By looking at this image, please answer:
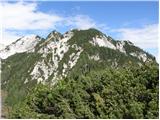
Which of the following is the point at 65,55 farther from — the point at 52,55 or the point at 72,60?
the point at 72,60

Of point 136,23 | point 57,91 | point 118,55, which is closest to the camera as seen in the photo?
point 136,23

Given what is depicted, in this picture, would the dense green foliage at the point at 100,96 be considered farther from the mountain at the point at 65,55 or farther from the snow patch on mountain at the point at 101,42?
the snow patch on mountain at the point at 101,42

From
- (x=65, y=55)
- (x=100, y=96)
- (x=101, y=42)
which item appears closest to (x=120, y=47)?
(x=101, y=42)

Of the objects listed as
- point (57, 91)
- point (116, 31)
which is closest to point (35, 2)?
point (116, 31)

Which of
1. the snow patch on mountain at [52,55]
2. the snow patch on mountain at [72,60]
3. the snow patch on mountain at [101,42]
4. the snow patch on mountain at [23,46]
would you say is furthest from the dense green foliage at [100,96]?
the snow patch on mountain at [23,46]

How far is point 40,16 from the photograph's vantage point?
283 centimetres

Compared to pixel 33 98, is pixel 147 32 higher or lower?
higher

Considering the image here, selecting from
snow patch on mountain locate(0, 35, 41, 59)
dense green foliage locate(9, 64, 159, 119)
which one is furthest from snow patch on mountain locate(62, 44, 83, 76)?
dense green foliage locate(9, 64, 159, 119)

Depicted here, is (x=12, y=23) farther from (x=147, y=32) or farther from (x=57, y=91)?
(x=57, y=91)

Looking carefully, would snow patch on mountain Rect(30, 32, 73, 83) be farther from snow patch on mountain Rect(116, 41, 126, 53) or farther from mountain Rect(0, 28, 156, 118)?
snow patch on mountain Rect(116, 41, 126, 53)

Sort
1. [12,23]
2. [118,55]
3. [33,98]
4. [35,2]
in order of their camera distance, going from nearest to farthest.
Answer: [35,2]
[12,23]
[33,98]
[118,55]

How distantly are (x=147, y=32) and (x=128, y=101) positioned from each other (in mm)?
1452

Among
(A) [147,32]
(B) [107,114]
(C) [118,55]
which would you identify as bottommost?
(B) [107,114]

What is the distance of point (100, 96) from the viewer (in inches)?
197
